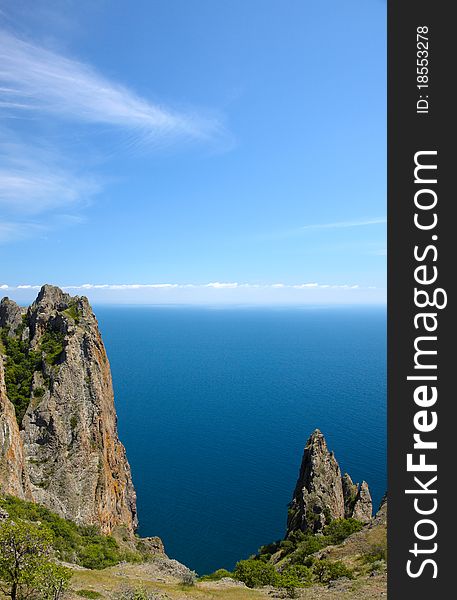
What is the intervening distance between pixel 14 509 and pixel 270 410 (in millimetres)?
149431

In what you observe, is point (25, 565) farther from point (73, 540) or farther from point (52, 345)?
point (52, 345)

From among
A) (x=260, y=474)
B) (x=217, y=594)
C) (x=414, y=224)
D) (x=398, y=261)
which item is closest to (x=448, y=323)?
(x=398, y=261)

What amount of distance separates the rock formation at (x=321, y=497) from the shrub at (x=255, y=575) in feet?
72.5

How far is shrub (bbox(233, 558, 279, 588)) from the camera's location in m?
38.5

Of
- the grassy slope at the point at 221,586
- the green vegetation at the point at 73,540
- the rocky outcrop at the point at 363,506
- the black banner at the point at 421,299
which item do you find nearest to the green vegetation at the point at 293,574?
the grassy slope at the point at 221,586

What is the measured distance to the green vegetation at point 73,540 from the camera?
38312 mm

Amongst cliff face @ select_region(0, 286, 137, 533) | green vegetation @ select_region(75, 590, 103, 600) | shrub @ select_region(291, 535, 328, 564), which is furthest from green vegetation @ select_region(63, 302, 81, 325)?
shrub @ select_region(291, 535, 328, 564)

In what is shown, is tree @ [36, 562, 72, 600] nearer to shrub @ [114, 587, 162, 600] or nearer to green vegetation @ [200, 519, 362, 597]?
shrub @ [114, 587, 162, 600]

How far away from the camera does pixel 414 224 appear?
11.3 m

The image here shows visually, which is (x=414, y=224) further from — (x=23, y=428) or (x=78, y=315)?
(x=78, y=315)

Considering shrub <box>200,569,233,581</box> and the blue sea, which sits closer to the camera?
shrub <box>200,569,233,581</box>

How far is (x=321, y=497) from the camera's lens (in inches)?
2532

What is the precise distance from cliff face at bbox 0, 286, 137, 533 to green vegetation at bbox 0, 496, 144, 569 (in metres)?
3.02

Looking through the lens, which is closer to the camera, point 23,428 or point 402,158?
point 402,158
